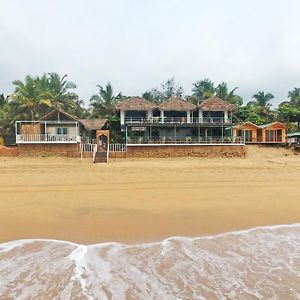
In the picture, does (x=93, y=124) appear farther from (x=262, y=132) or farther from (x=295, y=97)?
(x=295, y=97)

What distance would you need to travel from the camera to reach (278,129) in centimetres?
3928

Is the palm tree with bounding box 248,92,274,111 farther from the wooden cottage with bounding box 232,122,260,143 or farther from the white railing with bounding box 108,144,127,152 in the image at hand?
the white railing with bounding box 108,144,127,152

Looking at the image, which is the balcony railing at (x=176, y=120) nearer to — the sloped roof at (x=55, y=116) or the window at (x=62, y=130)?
the sloped roof at (x=55, y=116)

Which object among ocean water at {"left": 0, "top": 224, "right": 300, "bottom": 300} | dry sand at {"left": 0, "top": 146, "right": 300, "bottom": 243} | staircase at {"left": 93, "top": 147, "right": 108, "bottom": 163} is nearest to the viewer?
ocean water at {"left": 0, "top": 224, "right": 300, "bottom": 300}

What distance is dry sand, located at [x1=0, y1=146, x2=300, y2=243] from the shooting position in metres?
8.24

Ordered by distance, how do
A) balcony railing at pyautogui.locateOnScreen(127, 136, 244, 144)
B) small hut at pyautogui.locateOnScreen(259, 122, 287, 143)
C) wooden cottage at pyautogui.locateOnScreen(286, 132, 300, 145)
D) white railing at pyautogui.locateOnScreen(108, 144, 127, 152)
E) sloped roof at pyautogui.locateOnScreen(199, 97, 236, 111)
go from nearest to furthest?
Result: 1. white railing at pyautogui.locateOnScreen(108, 144, 127, 152)
2. balcony railing at pyautogui.locateOnScreen(127, 136, 244, 144)
3. sloped roof at pyautogui.locateOnScreen(199, 97, 236, 111)
4. small hut at pyautogui.locateOnScreen(259, 122, 287, 143)
5. wooden cottage at pyautogui.locateOnScreen(286, 132, 300, 145)

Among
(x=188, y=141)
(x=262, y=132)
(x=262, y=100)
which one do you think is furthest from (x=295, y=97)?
(x=188, y=141)

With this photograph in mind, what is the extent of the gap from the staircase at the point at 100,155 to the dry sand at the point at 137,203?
20.6 feet

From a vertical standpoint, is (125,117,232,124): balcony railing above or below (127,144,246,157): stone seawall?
above

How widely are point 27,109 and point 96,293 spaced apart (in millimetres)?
34537

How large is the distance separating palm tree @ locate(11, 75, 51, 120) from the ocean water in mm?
30828

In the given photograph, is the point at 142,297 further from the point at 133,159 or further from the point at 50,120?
the point at 50,120

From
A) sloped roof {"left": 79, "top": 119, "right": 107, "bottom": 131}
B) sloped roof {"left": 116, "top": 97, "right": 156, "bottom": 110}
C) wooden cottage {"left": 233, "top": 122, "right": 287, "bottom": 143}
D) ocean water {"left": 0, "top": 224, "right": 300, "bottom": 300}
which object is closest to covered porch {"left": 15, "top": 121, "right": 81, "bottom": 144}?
sloped roof {"left": 79, "top": 119, "right": 107, "bottom": 131}

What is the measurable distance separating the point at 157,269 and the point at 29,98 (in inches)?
1325
